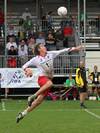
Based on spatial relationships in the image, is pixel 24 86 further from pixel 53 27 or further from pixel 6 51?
pixel 53 27

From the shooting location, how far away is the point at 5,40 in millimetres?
A: 31047

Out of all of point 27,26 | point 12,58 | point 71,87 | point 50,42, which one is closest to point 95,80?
point 71,87

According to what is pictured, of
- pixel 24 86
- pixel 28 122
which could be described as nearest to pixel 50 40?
pixel 24 86

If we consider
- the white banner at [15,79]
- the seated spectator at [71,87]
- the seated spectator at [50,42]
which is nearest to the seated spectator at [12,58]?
the white banner at [15,79]

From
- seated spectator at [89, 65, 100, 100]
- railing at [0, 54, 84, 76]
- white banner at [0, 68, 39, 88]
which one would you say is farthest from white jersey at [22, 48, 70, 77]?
seated spectator at [89, 65, 100, 100]

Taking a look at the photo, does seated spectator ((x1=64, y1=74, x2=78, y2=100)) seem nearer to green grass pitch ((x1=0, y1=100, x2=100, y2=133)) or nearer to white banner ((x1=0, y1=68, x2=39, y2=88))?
white banner ((x1=0, y1=68, x2=39, y2=88))

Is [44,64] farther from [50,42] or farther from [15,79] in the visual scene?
[50,42]

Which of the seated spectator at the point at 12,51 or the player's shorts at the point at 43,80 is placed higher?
the seated spectator at the point at 12,51

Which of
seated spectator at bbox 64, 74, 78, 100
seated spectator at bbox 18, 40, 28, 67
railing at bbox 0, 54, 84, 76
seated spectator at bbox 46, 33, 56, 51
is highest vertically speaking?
seated spectator at bbox 46, 33, 56, 51

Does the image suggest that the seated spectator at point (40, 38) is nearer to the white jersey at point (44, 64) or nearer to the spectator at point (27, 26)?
the spectator at point (27, 26)

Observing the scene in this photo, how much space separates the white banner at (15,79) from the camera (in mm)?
30516

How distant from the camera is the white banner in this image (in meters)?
30.5

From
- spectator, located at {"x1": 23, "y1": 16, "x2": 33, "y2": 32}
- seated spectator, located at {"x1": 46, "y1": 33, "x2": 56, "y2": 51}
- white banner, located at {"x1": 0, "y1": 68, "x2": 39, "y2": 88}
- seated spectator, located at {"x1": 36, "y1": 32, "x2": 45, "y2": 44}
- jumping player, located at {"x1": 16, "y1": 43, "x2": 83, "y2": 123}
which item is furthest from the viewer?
spectator, located at {"x1": 23, "y1": 16, "x2": 33, "y2": 32}

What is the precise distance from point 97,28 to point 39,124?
66.4ft
